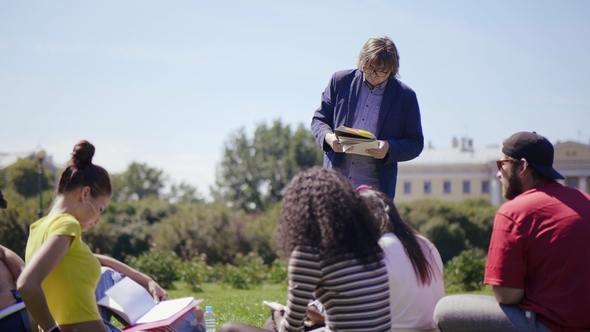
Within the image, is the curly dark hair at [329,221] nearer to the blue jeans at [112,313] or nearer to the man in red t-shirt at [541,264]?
the man in red t-shirt at [541,264]

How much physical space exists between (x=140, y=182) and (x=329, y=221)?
8347 cm

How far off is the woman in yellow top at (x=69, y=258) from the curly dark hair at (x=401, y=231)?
142 cm

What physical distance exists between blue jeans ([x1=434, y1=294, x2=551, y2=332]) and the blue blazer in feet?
5.39

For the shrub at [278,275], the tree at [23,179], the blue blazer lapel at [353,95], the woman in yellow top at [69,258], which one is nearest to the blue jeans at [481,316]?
the woman in yellow top at [69,258]

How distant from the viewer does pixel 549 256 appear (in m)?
3.61

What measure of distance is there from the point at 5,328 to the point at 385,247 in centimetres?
221

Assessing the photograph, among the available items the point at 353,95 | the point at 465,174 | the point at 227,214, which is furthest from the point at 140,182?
the point at 353,95

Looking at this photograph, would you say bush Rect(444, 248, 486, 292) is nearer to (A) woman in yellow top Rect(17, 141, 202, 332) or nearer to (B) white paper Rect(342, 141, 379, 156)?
(B) white paper Rect(342, 141, 379, 156)

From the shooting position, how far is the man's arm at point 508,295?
12.1 feet

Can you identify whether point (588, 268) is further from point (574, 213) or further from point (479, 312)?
point (479, 312)

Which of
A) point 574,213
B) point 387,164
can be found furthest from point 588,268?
point 387,164

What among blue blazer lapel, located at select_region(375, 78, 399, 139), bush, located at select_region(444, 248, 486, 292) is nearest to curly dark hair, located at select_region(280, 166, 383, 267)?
blue blazer lapel, located at select_region(375, 78, 399, 139)

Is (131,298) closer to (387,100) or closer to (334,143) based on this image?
(334,143)

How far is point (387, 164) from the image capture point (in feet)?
18.0
